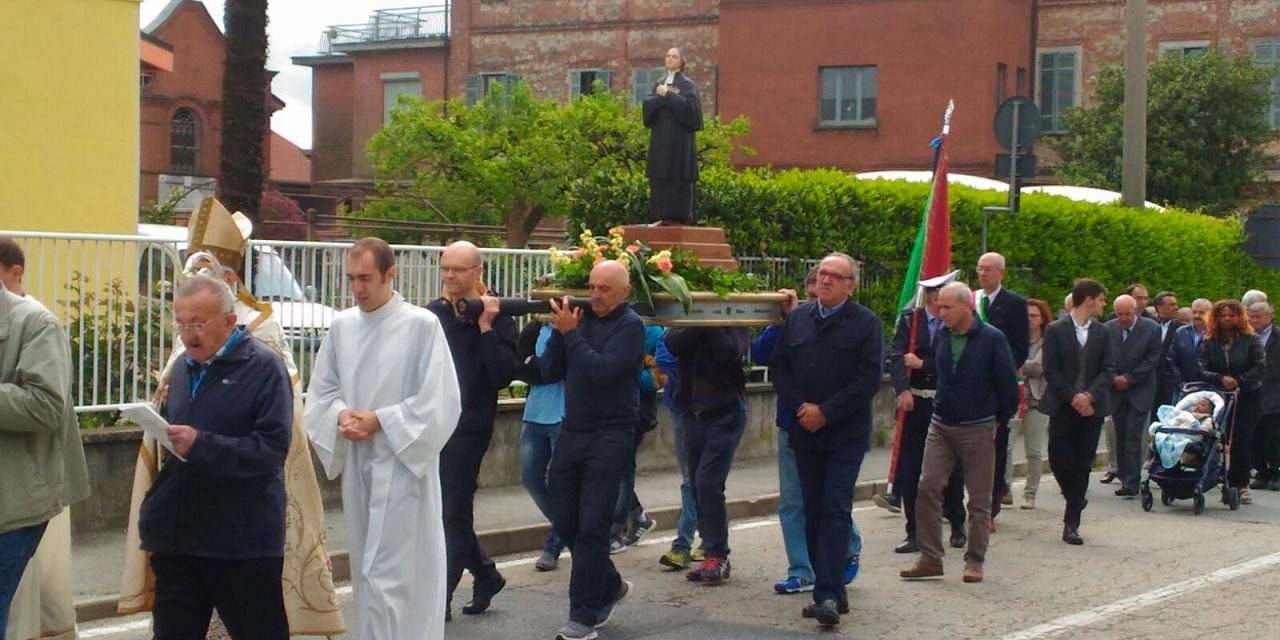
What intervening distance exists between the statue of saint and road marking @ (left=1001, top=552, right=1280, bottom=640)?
14.9ft

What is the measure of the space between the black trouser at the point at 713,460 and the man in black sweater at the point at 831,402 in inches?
28.0

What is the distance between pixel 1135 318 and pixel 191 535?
11.7 metres

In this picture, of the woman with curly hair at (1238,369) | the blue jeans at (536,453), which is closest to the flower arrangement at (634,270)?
the blue jeans at (536,453)

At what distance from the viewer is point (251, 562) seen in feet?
20.4

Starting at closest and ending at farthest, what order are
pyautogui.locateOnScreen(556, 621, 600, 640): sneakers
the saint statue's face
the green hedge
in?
pyautogui.locateOnScreen(556, 621, 600, 640): sneakers, the saint statue's face, the green hedge

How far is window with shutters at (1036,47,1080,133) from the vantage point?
4172 centimetres

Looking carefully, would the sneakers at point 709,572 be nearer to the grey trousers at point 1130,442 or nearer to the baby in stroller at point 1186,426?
the baby in stroller at point 1186,426

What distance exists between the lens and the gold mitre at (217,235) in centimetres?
827

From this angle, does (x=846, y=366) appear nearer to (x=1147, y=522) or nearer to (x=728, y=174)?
(x=1147, y=522)

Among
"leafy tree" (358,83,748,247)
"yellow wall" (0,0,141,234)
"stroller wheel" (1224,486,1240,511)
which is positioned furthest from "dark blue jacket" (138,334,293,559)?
"leafy tree" (358,83,748,247)

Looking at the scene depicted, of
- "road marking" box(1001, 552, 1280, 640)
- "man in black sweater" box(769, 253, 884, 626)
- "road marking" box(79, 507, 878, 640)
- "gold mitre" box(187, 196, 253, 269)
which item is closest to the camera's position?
"gold mitre" box(187, 196, 253, 269)

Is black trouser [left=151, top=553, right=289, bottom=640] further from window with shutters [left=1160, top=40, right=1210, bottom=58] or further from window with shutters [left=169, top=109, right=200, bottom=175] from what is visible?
window with shutters [left=169, top=109, right=200, bottom=175]

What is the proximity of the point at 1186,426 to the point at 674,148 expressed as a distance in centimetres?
552

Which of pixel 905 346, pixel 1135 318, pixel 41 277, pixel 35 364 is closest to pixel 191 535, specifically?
pixel 35 364
